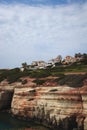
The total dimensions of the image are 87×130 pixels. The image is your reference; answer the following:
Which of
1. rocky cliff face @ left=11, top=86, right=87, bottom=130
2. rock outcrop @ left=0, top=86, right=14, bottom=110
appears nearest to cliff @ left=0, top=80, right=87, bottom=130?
rocky cliff face @ left=11, top=86, right=87, bottom=130

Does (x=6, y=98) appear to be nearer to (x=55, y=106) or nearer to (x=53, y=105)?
(x=53, y=105)

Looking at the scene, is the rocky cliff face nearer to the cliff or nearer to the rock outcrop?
the cliff

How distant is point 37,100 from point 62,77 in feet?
28.5

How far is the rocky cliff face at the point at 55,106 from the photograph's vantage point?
41.4 meters

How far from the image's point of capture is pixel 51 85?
2080 inches

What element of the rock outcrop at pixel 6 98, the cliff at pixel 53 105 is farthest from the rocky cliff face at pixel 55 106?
the rock outcrop at pixel 6 98

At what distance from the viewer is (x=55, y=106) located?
148 ft

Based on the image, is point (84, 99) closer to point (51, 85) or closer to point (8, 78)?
point (51, 85)

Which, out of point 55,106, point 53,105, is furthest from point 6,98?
point 55,106

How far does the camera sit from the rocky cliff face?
136 feet

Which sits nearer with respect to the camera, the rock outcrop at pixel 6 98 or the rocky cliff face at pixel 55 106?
the rocky cliff face at pixel 55 106

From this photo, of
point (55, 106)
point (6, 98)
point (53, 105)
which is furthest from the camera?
point (6, 98)

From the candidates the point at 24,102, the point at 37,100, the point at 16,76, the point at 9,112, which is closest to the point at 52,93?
the point at 37,100

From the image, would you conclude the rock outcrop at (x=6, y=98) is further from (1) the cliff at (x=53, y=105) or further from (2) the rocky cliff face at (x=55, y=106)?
(2) the rocky cliff face at (x=55, y=106)
